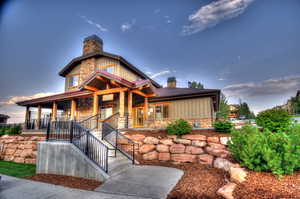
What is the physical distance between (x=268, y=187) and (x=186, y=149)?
3.50m

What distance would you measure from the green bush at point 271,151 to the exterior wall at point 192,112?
675 cm

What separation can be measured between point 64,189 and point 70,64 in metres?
14.0

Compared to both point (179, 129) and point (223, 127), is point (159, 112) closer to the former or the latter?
point (179, 129)

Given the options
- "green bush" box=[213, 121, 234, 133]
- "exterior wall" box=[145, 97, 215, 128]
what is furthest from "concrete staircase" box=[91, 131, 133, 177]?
"exterior wall" box=[145, 97, 215, 128]

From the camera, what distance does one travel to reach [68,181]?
16.0ft

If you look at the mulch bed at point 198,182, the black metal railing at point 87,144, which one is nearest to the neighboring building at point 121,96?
the black metal railing at point 87,144

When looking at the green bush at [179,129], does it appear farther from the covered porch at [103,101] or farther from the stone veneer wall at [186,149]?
the covered porch at [103,101]

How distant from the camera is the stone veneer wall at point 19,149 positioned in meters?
9.20

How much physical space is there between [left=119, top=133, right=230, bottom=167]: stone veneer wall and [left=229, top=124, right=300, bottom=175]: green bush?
163 centimetres

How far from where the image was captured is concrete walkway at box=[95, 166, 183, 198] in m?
3.87

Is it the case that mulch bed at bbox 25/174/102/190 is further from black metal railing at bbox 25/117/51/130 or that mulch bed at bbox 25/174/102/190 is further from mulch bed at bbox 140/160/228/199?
black metal railing at bbox 25/117/51/130

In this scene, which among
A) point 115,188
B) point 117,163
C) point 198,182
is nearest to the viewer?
point 115,188

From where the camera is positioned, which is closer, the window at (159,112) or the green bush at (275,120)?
the green bush at (275,120)

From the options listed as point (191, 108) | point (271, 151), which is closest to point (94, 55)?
point (191, 108)
